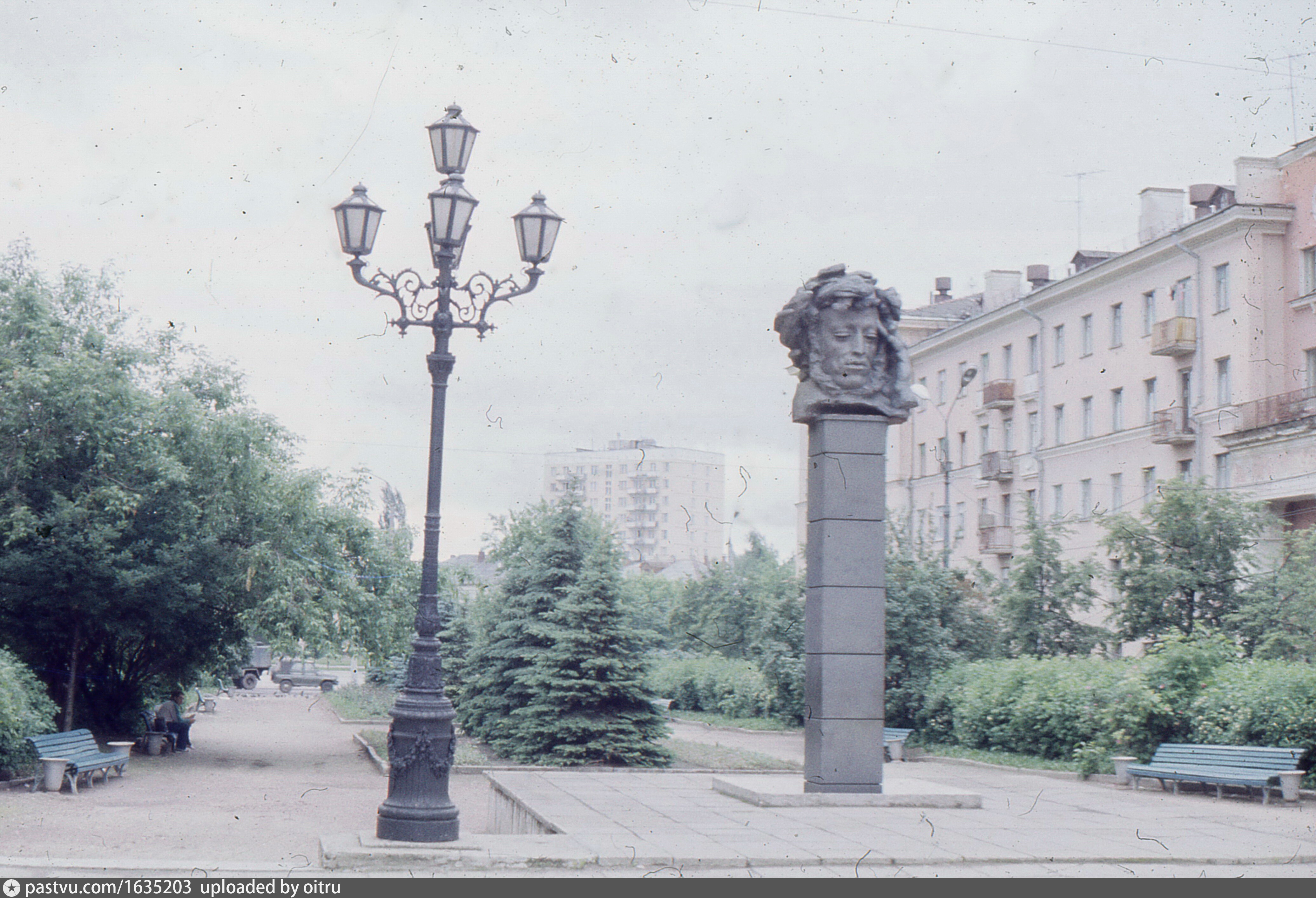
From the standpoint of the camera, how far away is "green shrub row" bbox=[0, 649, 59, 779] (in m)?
17.1

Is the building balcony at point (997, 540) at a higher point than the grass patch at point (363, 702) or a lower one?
higher

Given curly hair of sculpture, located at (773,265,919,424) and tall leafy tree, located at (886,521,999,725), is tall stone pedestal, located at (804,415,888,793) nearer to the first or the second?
curly hair of sculpture, located at (773,265,919,424)

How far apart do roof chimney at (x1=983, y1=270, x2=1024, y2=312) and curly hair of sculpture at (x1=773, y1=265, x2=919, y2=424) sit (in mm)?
40414

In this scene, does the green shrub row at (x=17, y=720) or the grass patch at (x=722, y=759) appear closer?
the green shrub row at (x=17, y=720)

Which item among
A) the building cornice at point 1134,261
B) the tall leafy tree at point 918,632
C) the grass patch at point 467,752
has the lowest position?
the grass patch at point 467,752

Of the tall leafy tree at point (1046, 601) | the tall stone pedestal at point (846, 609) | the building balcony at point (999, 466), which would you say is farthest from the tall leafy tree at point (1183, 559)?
the building balcony at point (999, 466)

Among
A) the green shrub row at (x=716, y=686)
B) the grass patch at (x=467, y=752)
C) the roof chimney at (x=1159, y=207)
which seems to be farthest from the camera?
the roof chimney at (x=1159, y=207)

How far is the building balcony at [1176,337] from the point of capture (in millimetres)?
37531

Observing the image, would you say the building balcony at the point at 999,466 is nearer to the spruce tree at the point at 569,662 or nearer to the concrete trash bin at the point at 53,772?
the spruce tree at the point at 569,662

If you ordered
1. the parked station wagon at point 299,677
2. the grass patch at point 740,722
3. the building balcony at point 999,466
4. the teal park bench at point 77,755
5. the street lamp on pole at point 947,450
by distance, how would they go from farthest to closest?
1. the parked station wagon at point 299,677
2. the building balcony at point 999,466
3. the street lamp on pole at point 947,450
4. the grass patch at point 740,722
5. the teal park bench at point 77,755

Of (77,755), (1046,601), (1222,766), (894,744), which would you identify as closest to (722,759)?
(894,744)

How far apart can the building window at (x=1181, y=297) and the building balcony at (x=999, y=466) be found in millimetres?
10563

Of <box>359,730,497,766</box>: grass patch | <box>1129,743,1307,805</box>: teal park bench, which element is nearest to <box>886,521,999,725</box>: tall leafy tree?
<box>359,730,497,766</box>: grass patch

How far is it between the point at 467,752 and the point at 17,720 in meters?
7.82
